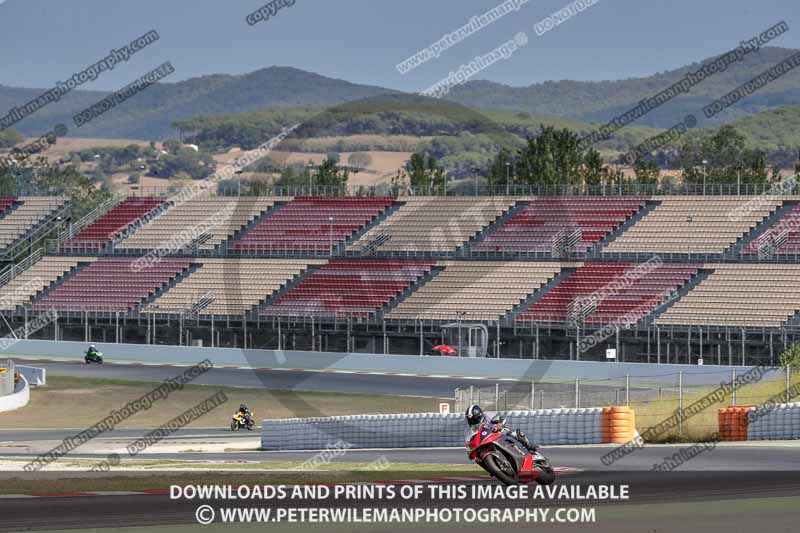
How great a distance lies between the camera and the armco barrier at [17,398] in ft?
159

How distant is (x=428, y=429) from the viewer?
106ft

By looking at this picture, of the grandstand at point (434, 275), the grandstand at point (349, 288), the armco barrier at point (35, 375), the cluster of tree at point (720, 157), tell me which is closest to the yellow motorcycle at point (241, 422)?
the armco barrier at point (35, 375)

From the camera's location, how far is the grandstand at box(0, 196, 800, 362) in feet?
187

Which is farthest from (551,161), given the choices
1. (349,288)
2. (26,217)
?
(26,217)

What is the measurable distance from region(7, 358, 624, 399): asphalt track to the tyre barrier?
847 inches

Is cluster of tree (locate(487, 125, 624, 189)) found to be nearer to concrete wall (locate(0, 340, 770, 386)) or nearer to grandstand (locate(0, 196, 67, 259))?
grandstand (locate(0, 196, 67, 259))

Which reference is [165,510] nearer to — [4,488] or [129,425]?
[4,488]

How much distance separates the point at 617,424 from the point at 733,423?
2380mm

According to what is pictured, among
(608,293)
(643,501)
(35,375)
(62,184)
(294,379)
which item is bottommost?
(294,379)

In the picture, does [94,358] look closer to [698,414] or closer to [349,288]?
[349,288]

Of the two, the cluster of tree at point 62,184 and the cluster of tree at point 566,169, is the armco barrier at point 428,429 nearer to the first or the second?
the cluster of tree at point 566,169

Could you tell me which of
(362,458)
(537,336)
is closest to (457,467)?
(362,458)

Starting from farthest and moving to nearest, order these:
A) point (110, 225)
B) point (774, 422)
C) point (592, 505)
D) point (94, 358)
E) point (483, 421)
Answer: point (110, 225), point (94, 358), point (774, 422), point (483, 421), point (592, 505)

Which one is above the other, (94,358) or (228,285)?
(228,285)
